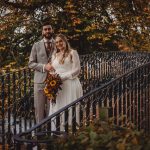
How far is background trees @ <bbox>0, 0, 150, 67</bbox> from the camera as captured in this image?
17.0 meters

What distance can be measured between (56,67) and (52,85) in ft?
1.53

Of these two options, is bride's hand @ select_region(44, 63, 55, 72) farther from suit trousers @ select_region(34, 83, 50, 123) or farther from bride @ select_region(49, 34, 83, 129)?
suit trousers @ select_region(34, 83, 50, 123)

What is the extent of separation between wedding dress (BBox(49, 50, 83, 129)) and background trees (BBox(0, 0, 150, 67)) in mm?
7912

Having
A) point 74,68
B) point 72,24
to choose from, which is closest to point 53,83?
point 74,68

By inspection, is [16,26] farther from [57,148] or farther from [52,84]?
[57,148]

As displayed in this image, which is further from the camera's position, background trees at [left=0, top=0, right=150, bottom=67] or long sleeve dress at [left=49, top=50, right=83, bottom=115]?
background trees at [left=0, top=0, right=150, bottom=67]

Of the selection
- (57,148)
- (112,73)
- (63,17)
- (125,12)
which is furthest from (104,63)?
(57,148)

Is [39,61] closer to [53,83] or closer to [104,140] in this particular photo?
[53,83]

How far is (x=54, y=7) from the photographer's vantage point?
17594 mm

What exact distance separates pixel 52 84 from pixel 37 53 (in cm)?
96

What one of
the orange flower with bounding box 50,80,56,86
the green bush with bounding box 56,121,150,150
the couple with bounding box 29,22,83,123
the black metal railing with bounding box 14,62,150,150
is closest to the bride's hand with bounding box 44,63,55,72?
the couple with bounding box 29,22,83,123

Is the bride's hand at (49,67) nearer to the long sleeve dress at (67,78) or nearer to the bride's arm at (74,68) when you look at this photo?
the long sleeve dress at (67,78)

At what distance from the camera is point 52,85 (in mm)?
8133

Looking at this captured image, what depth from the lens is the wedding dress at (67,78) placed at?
8.28 metres
